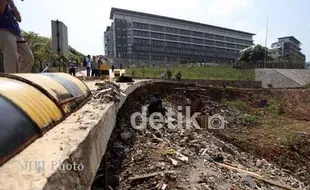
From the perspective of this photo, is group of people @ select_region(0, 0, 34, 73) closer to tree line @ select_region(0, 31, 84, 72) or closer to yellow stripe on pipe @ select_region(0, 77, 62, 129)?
yellow stripe on pipe @ select_region(0, 77, 62, 129)

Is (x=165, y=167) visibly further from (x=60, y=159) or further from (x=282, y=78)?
(x=282, y=78)

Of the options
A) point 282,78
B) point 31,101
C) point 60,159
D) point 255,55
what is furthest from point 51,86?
point 255,55

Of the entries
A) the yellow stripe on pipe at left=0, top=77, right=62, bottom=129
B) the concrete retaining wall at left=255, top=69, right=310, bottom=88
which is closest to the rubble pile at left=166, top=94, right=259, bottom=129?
the yellow stripe on pipe at left=0, top=77, right=62, bottom=129

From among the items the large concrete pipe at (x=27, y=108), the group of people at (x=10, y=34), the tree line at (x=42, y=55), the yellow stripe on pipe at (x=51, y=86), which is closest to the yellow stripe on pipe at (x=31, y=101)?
the large concrete pipe at (x=27, y=108)

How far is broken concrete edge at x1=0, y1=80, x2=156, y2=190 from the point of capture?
1915 mm

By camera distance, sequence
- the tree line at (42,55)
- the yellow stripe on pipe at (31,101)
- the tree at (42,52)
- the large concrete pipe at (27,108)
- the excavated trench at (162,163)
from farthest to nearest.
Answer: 1. the tree at (42,52)
2. the tree line at (42,55)
3. the excavated trench at (162,163)
4. the yellow stripe on pipe at (31,101)
5. the large concrete pipe at (27,108)

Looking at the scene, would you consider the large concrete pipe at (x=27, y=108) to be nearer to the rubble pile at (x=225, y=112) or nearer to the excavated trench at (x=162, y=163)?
the excavated trench at (x=162, y=163)

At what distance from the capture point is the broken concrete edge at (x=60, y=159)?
192cm

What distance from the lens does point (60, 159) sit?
2250mm

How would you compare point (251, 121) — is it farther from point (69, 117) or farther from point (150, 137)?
point (69, 117)

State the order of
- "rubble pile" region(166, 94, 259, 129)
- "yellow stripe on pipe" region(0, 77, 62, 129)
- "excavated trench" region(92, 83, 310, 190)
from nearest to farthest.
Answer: "yellow stripe on pipe" region(0, 77, 62, 129) → "excavated trench" region(92, 83, 310, 190) → "rubble pile" region(166, 94, 259, 129)

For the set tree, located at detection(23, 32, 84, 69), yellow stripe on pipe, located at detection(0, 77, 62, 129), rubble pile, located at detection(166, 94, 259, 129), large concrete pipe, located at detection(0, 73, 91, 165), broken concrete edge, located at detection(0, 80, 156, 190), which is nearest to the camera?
broken concrete edge, located at detection(0, 80, 156, 190)

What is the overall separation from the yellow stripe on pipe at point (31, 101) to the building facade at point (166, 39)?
2415 inches

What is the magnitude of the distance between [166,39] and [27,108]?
249 ft
